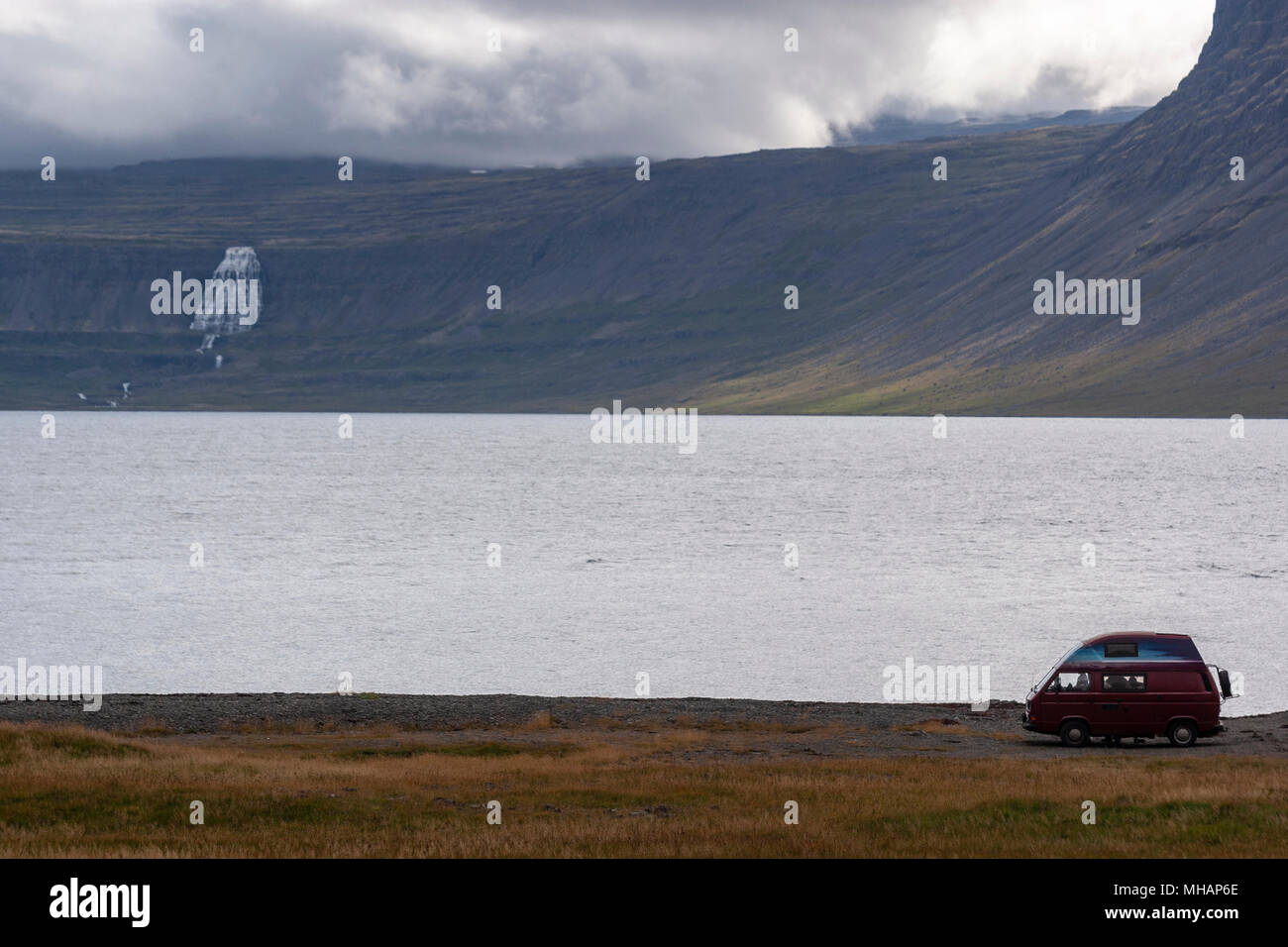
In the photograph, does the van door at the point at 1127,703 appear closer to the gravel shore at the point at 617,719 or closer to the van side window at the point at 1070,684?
the van side window at the point at 1070,684

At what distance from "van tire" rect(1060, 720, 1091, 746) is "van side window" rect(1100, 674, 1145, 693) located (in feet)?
3.88

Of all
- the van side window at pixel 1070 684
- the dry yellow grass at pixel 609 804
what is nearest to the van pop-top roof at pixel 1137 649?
the van side window at pixel 1070 684

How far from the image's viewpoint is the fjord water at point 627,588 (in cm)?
6225

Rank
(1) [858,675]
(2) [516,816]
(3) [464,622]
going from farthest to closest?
1. (3) [464,622]
2. (1) [858,675]
3. (2) [516,816]

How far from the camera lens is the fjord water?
2451 inches

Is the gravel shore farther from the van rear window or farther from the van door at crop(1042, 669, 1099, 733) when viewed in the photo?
the van rear window

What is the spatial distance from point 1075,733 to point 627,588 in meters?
52.8

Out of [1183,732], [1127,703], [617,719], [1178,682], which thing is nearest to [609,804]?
[1127,703]

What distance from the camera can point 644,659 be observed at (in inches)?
2516

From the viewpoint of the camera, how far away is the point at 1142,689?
1464 inches

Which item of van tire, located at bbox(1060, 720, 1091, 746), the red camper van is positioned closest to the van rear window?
→ the red camper van
